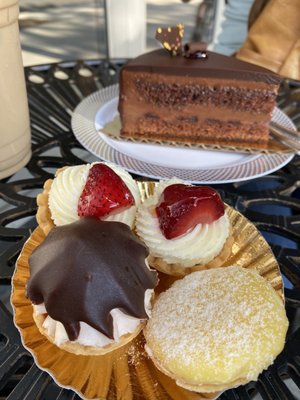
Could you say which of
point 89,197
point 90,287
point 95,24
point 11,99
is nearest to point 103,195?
point 89,197

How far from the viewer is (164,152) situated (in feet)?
4.73

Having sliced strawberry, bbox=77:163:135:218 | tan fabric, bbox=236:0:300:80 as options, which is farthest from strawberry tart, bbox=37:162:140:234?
tan fabric, bbox=236:0:300:80

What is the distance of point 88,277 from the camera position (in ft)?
2.31

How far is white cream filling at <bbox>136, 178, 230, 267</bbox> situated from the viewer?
94 centimetres

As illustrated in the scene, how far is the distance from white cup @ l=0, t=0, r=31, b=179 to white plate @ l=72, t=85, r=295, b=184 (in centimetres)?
22

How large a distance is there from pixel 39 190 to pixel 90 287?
65 centimetres

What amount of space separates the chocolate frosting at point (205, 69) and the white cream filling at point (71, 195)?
25.9 inches

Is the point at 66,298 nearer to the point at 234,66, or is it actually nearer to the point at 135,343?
the point at 135,343

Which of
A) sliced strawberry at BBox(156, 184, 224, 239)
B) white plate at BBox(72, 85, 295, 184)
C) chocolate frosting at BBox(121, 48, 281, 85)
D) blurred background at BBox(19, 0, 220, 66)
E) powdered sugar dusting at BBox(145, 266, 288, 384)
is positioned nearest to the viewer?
powdered sugar dusting at BBox(145, 266, 288, 384)

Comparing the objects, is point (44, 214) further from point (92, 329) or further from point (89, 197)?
point (92, 329)

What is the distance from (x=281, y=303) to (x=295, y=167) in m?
0.68

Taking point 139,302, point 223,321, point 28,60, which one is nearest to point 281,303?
point 223,321

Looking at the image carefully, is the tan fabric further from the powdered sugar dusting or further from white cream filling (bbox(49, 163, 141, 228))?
the powdered sugar dusting

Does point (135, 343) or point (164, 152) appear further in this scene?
point (164, 152)
